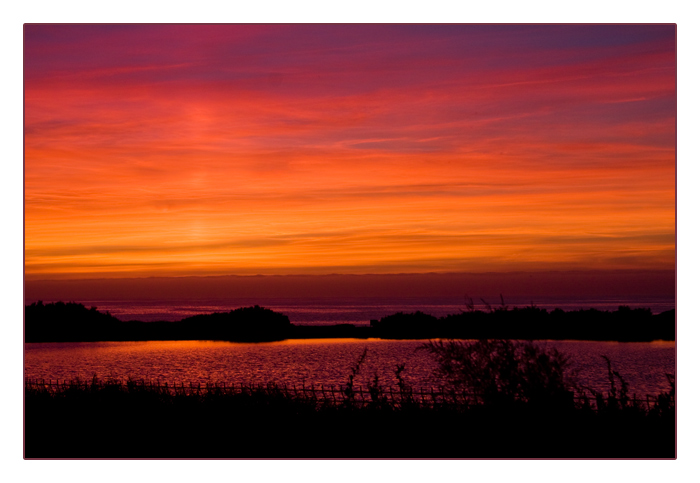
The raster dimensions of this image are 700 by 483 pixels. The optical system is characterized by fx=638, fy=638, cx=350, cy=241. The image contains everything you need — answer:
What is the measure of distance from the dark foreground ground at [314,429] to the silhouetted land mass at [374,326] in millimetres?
741

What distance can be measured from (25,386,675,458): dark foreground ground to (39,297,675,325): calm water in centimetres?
96

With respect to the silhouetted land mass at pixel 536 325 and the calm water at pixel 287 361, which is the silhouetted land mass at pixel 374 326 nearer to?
the silhouetted land mass at pixel 536 325

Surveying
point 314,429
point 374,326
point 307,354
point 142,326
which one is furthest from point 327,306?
point 142,326

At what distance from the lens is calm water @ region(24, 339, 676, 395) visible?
22.4 ft

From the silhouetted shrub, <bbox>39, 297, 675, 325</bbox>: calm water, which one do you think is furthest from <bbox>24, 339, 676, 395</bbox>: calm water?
<bbox>39, 297, 675, 325</bbox>: calm water

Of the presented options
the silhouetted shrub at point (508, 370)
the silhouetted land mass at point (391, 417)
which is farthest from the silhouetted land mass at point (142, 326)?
the silhouetted shrub at point (508, 370)

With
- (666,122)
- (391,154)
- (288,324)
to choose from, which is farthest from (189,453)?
(666,122)

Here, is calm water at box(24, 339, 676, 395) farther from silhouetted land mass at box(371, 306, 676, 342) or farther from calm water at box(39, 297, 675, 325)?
calm water at box(39, 297, 675, 325)

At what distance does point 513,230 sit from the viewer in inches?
288

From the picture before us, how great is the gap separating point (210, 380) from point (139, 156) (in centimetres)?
275

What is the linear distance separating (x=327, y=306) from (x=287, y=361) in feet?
3.34

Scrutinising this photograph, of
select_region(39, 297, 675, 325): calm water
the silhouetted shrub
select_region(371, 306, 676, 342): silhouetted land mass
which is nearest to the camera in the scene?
the silhouetted shrub

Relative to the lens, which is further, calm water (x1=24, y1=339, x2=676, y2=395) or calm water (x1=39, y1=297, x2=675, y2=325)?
calm water (x1=39, y1=297, x2=675, y2=325)

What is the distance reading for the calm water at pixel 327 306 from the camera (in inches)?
281
